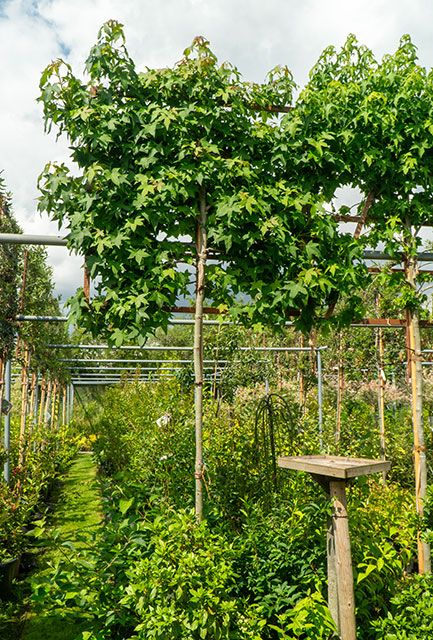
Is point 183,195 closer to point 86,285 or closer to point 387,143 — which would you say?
point 86,285

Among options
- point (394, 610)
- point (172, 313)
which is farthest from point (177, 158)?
point (394, 610)

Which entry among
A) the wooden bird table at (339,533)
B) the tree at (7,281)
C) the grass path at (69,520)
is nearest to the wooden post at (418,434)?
the wooden bird table at (339,533)

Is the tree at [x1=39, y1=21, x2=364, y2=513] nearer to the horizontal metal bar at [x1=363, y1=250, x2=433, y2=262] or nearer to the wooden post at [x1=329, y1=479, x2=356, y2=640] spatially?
the horizontal metal bar at [x1=363, y1=250, x2=433, y2=262]

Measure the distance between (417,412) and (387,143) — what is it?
218cm

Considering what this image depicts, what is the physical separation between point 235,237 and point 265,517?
6.66 feet

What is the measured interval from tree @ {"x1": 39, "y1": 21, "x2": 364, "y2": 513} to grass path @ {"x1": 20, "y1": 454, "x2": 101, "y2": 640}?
1.57m

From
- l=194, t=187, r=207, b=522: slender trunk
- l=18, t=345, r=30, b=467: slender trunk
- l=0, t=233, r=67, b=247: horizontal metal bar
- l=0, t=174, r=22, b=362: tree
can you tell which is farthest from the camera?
l=18, t=345, r=30, b=467: slender trunk

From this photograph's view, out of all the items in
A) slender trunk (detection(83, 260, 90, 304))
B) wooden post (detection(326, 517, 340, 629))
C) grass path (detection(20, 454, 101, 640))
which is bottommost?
grass path (detection(20, 454, 101, 640))

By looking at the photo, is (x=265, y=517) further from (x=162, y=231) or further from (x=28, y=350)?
(x=28, y=350)

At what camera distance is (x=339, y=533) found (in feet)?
10.1

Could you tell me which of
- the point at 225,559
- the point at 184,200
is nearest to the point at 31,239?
the point at 184,200

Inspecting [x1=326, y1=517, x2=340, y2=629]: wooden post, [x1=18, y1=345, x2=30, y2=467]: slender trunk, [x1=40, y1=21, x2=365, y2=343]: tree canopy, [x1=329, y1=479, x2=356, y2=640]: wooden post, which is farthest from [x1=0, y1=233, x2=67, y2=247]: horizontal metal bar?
[x1=18, y1=345, x2=30, y2=467]: slender trunk

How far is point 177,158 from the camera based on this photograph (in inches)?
151

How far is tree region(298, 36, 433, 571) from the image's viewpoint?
4.09 meters
